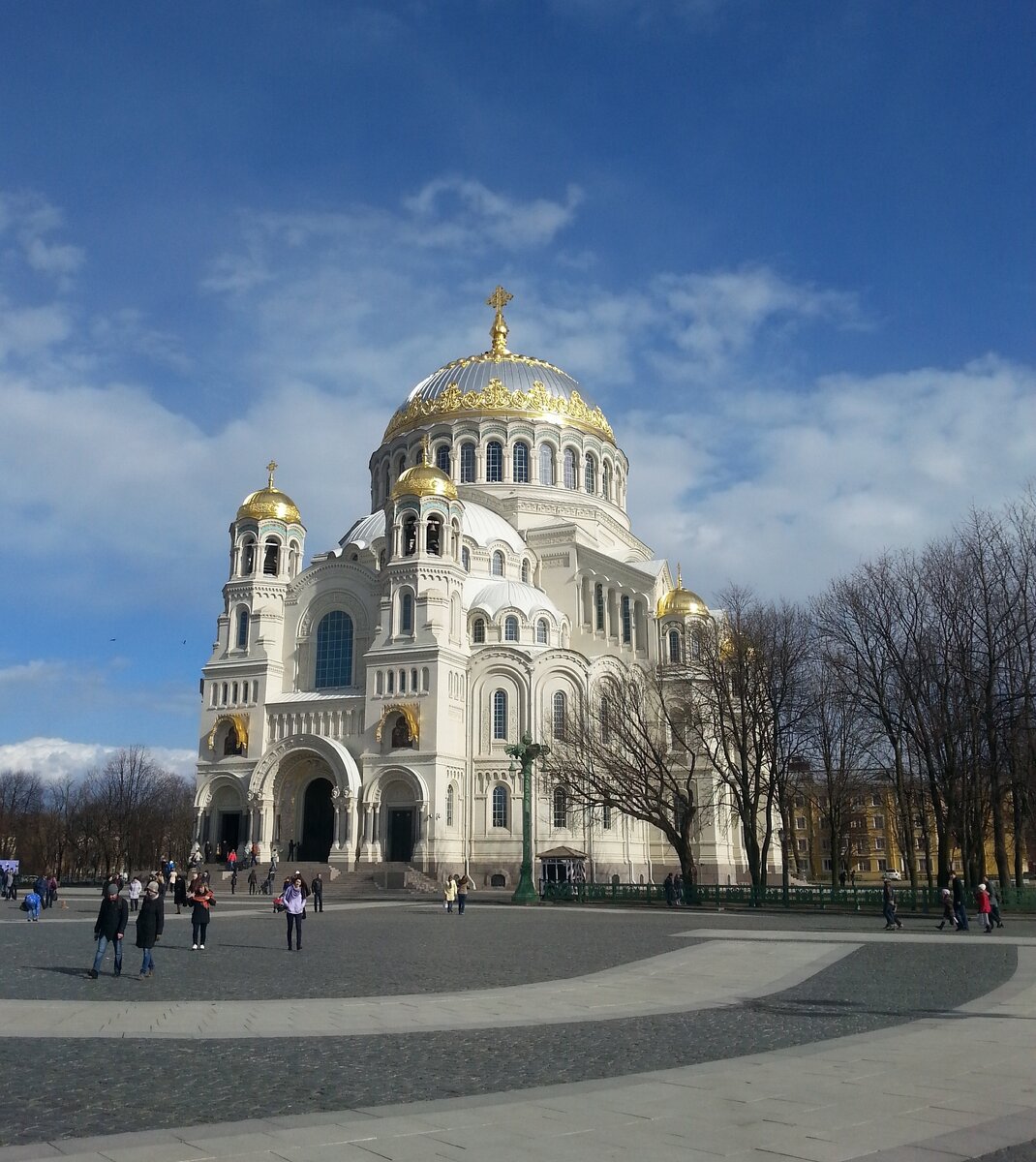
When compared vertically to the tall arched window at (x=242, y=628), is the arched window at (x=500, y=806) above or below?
below

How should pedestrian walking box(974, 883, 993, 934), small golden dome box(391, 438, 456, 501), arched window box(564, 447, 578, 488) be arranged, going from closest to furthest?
pedestrian walking box(974, 883, 993, 934) < small golden dome box(391, 438, 456, 501) < arched window box(564, 447, 578, 488)

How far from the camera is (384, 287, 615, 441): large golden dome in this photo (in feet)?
215

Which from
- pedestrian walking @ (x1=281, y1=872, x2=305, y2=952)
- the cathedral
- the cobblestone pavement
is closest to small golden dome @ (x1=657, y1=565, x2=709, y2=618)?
the cathedral

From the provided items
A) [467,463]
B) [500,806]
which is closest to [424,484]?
[467,463]

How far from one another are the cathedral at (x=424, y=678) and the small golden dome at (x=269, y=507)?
10cm

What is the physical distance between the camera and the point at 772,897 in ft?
117

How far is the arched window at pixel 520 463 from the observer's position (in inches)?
2544

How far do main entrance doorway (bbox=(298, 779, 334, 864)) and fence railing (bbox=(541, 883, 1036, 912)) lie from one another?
48.4 ft

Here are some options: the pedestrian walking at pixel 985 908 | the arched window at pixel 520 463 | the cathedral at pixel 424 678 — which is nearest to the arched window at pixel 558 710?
the cathedral at pixel 424 678

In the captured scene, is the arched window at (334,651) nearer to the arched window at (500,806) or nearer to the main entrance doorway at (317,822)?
the main entrance doorway at (317,822)

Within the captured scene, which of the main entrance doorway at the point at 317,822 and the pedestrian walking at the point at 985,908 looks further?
the main entrance doorway at the point at 317,822

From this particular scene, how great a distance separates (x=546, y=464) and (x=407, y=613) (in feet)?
57.7

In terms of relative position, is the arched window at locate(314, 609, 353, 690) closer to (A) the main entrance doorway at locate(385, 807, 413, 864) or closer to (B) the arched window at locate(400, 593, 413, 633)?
(B) the arched window at locate(400, 593, 413, 633)

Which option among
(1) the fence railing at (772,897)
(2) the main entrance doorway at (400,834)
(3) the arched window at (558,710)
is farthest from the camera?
(3) the arched window at (558,710)
